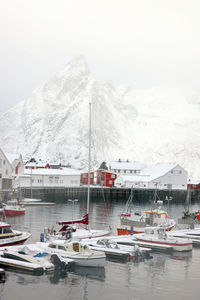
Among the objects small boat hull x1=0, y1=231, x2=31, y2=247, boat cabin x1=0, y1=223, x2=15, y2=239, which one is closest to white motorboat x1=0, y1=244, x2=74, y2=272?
small boat hull x1=0, y1=231, x2=31, y2=247

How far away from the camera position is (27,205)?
77062mm

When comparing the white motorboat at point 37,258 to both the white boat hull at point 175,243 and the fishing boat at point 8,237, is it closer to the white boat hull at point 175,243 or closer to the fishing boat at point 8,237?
the fishing boat at point 8,237

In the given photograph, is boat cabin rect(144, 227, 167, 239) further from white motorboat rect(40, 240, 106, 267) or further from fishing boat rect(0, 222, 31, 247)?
fishing boat rect(0, 222, 31, 247)

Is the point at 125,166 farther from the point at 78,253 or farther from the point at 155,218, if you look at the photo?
the point at 78,253

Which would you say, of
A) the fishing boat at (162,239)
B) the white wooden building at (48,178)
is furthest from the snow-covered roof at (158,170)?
the fishing boat at (162,239)

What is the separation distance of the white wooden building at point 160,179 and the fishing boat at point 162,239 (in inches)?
3458

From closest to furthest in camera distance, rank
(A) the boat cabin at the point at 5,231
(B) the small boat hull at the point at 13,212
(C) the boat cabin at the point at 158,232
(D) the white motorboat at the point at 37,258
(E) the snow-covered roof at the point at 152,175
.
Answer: (D) the white motorboat at the point at 37,258 < (A) the boat cabin at the point at 5,231 < (C) the boat cabin at the point at 158,232 < (B) the small boat hull at the point at 13,212 < (E) the snow-covered roof at the point at 152,175

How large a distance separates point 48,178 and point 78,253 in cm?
8316

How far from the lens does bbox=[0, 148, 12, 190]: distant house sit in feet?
311

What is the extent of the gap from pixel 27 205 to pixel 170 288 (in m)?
54.8

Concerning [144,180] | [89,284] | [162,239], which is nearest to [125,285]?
[89,284]

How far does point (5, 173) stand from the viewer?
314 feet

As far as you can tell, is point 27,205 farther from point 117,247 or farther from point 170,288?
point 170,288

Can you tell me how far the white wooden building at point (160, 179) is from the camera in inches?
4993
